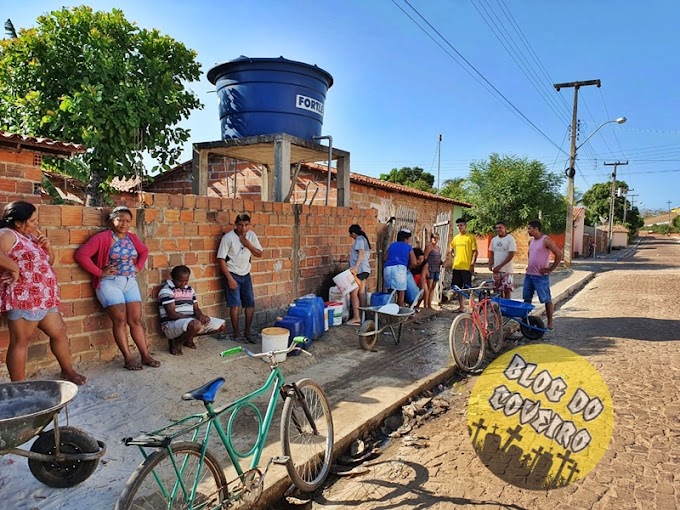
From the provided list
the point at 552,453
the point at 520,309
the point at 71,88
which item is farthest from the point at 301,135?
the point at 552,453

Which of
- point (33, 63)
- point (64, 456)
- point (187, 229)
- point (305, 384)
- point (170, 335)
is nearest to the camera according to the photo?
point (64, 456)

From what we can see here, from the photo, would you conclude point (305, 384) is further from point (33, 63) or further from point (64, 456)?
point (33, 63)

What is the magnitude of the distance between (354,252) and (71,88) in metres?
5.58

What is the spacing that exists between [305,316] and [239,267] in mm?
1129

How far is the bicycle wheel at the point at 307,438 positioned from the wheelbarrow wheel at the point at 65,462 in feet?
3.82

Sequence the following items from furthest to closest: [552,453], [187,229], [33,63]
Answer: [33,63], [187,229], [552,453]

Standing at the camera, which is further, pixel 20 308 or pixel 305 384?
pixel 20 308

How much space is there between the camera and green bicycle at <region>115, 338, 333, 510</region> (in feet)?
7.47

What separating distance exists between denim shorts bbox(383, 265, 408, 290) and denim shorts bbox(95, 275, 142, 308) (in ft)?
14.5

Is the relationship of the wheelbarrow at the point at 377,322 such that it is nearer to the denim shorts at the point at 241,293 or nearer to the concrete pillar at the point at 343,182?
the denim shorts at the point at 241,293

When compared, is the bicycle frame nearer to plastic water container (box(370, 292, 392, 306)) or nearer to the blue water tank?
plastic water container (box(370, 292, 392, 306))

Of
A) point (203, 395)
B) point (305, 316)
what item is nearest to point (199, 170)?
point (305, 316)

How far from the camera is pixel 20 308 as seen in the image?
3.93 metres

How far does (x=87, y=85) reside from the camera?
7.91m
